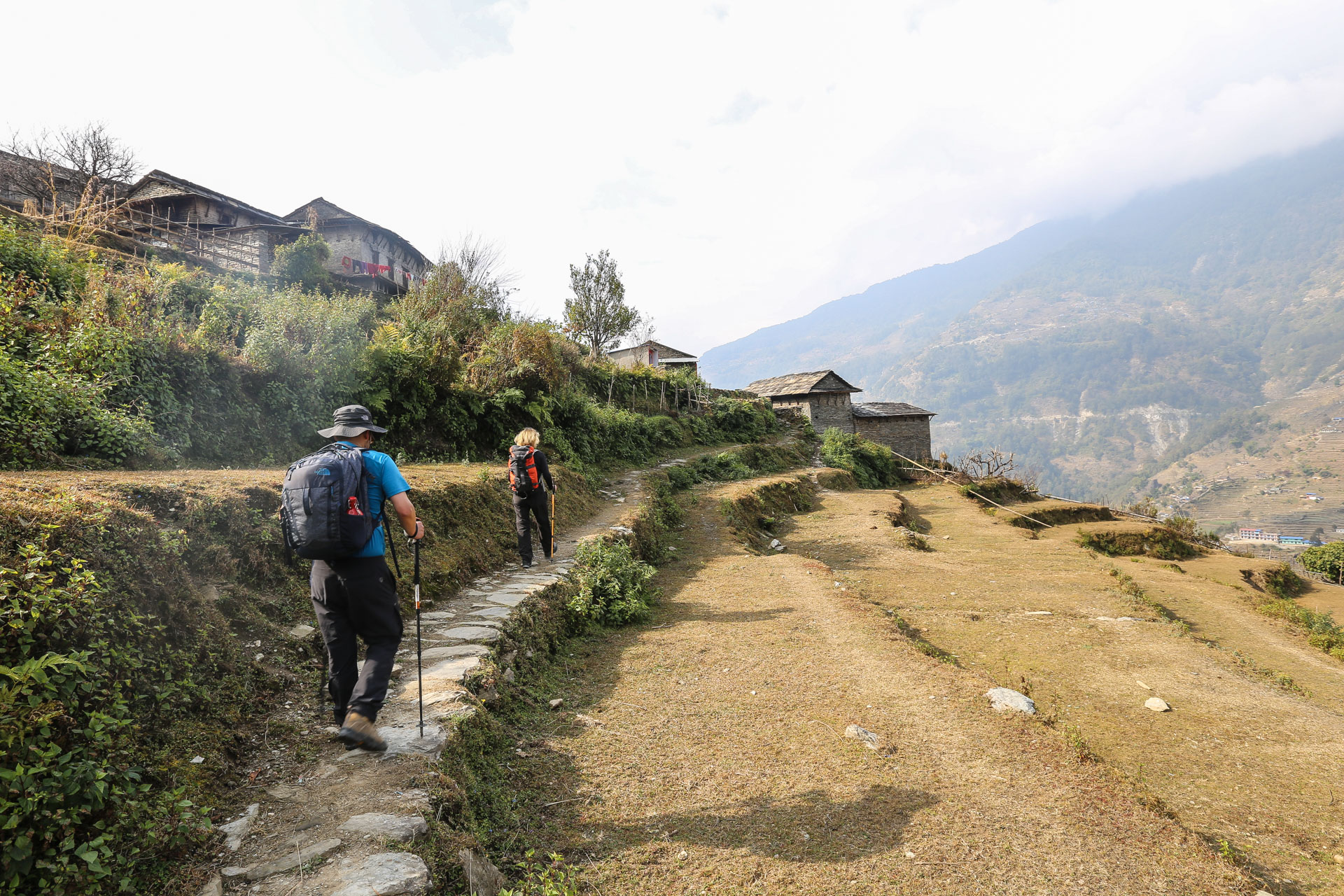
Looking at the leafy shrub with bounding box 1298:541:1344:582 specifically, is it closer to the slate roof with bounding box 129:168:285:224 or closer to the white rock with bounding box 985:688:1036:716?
the white rock with bounding box 985:688:1036:716

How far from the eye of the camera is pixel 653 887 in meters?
3.43

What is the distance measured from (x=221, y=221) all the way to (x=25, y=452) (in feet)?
109

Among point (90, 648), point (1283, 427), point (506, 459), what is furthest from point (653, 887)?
point (1283, 427)

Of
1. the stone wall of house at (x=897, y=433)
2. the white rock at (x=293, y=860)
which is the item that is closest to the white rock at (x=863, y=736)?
the white rock at (x=293, y=860)

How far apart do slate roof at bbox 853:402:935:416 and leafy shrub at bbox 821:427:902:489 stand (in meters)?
2.98

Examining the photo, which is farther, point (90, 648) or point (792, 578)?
point (792, 578)

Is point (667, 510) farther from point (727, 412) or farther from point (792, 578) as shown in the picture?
point (727, 412)

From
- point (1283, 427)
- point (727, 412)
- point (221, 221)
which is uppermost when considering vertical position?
point (221, 221)

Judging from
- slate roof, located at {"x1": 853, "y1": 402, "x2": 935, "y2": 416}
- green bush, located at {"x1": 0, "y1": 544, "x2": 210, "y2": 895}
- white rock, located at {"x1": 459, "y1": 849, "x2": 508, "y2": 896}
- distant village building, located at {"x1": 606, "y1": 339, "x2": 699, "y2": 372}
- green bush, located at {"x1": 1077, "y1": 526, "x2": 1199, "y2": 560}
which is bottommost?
green bush, located at {"x1": 1077, "y1": 526, "x2": 1199, "y2": 560}

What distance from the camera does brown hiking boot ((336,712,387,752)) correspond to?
12.5 feet

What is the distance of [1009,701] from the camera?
20.1 feet

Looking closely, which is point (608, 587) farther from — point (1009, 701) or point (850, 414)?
point (850, 414)

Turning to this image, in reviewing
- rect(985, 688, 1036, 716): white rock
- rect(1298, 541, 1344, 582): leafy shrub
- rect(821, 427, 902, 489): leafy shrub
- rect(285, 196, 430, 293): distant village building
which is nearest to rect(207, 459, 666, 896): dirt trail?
rect(985, 688, 1036, 716): white rock

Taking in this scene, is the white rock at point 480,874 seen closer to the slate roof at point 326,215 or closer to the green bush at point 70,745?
the green bush at point 70,745
